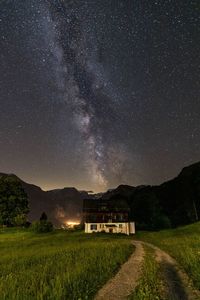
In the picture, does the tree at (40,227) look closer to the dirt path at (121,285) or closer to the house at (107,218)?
the house at (107,218)

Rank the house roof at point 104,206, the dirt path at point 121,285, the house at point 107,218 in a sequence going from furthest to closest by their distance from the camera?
the house roof at point 104,206, the house at point 107,218, the dirt path at point 121,285

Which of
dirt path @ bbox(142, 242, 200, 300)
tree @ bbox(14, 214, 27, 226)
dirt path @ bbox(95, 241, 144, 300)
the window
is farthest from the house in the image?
dirt path @ bbox(95, 241, 144, 300)

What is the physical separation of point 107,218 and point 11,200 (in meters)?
30.2

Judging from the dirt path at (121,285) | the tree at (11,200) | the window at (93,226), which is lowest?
the dirt path at (121,285)

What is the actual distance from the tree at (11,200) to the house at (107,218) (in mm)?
20606

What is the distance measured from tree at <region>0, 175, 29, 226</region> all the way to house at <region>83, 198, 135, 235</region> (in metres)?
20.6

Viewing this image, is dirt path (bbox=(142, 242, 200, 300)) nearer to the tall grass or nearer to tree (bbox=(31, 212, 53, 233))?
the tall grass

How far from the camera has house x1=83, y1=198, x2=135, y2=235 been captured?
264 ft

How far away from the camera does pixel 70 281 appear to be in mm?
13305

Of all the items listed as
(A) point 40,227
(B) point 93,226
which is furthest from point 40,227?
(B) point 93,226

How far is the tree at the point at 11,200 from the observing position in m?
80.4

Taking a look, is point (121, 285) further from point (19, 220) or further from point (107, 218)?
point (107, 218)

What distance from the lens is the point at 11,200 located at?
81.1m

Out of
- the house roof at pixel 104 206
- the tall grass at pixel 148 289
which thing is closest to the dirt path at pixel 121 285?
the tall grass at pixel 148 289
